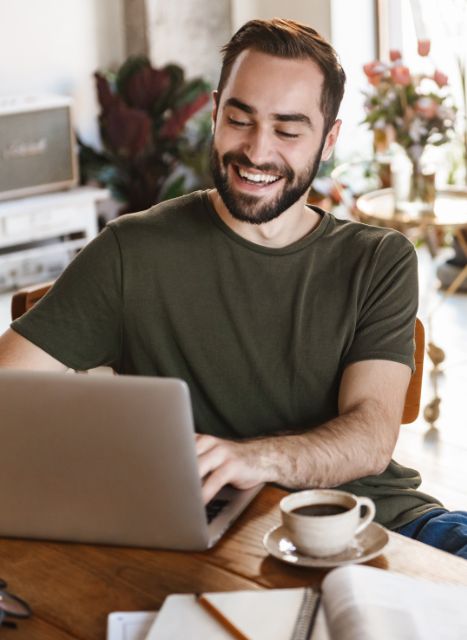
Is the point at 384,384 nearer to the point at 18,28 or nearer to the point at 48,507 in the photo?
the point at 48,507

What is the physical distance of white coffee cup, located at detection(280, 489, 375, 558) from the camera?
1303mm

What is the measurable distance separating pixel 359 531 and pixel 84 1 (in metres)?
4.88

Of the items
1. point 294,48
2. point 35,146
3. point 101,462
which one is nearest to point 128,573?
point 101,462

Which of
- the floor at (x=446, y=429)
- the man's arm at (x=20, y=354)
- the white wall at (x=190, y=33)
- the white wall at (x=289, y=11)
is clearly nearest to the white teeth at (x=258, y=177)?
the man's arm at (x=20, y=354)

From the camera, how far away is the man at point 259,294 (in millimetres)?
1811

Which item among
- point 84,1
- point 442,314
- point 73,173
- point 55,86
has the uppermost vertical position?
point 84,1

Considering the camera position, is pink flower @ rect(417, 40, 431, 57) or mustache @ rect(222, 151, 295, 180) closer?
mustache @ rect(222, 151, 295, 180)

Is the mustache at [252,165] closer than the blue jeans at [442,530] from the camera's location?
Result: No

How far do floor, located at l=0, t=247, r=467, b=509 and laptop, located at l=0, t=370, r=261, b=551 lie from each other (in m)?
1.83

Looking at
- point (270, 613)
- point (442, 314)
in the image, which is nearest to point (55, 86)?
point (442, 314)

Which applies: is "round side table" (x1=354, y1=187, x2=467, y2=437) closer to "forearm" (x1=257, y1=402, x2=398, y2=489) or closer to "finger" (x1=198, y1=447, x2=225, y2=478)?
"forearm" (x1=257, y1=402, x2=398, y2=489)

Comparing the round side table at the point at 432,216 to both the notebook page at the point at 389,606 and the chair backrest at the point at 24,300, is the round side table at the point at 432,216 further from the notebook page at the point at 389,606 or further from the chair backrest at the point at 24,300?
the notebook page at the point at 389,606

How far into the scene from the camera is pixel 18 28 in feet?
18.2

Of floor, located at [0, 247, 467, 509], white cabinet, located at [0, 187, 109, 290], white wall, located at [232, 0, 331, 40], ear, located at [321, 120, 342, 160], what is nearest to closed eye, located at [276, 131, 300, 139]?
ear, located at [321, 120, 342, 160]
